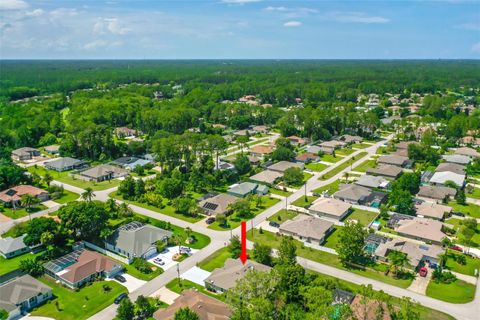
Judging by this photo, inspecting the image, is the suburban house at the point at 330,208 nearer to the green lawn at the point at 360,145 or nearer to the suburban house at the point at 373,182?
the suburban house at the point at 373,182

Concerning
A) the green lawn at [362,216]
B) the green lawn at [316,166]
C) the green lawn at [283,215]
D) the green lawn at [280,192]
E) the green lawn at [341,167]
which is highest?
the green lawn at [341,167]

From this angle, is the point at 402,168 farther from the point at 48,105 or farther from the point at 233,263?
the point at 48,105

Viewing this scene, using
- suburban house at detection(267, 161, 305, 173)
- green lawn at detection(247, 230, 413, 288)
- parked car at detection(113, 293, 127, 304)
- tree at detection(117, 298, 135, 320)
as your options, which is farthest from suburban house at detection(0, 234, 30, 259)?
suburban house at detection(267, 161, 305, 173)

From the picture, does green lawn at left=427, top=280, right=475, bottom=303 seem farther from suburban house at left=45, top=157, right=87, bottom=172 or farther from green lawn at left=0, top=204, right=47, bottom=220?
suburban house at left=45, top=157, right=87, bottom=172

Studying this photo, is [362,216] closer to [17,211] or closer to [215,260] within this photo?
[215,260]

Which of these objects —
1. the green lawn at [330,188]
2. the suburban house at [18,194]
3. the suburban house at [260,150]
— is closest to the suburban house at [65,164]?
the suburban house at [18,194]

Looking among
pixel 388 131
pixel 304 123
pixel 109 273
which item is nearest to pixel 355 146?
pixel 304 123
